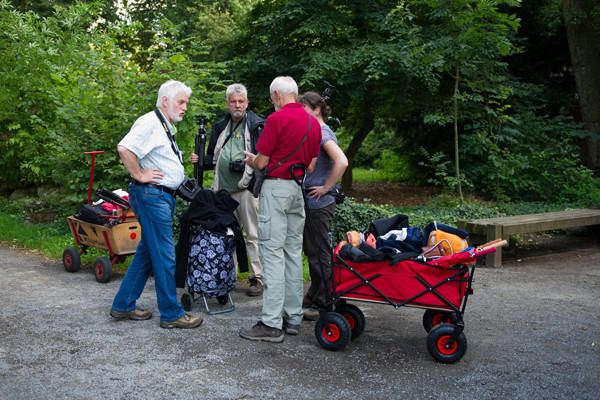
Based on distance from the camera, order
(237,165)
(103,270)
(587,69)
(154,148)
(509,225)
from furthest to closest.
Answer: (587,69) < (509,225) < (103,270) < (237,165) < (154,148)

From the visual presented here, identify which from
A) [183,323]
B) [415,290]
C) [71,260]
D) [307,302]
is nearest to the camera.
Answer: [415,290]

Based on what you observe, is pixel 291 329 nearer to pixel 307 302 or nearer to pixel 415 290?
pixel 307 302

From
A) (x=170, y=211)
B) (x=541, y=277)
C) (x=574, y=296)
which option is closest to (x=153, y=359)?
(x=170, y=211)

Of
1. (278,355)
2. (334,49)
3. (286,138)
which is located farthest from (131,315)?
(334,49)

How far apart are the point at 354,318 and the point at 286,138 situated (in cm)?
157

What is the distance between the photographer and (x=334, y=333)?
4395mm

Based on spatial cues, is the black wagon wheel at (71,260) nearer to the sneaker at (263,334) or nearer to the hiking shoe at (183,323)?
the hiking shoe at (183,323)

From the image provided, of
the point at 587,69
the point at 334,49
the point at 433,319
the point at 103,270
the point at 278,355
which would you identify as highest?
the point at 334,49

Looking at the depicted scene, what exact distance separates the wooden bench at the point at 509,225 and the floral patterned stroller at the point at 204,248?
156 inches

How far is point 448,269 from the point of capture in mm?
4195

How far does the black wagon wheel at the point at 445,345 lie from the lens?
163 inches

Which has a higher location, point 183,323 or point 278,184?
point 278,184

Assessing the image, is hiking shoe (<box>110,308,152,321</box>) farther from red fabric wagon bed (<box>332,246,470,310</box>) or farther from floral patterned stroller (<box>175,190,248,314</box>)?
red fabric wagon bed (<box>332,246,470,310</box>)

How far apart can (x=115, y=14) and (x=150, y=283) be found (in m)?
20.6
